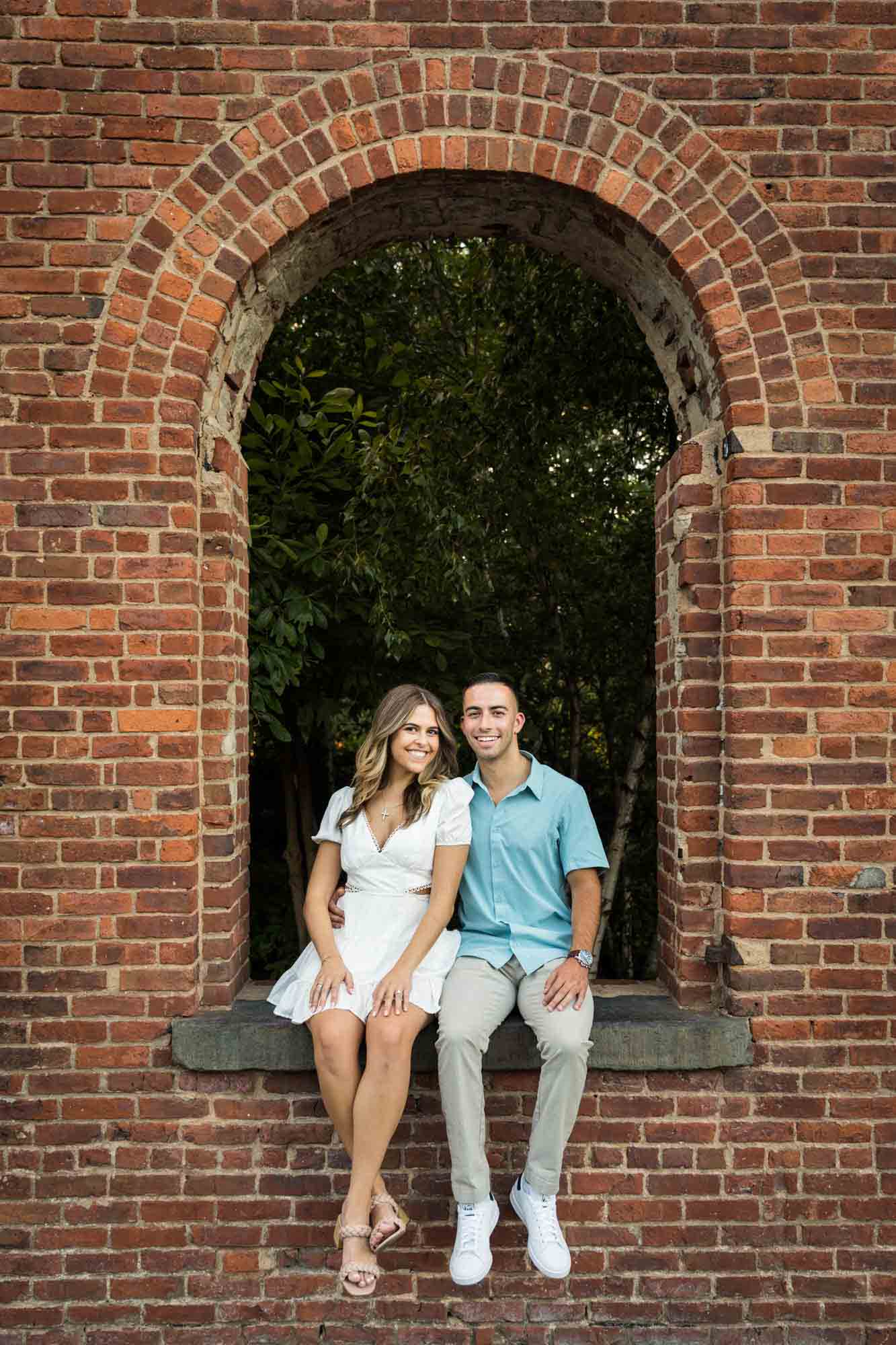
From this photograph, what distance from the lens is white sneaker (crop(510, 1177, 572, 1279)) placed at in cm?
274

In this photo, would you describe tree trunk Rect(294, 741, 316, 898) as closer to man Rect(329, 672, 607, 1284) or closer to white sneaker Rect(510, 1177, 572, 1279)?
man Rect(329, 672, 607, 1284)

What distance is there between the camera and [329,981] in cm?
290

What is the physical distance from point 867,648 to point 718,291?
130 cm

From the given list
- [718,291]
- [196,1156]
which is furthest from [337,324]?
[196,1156]

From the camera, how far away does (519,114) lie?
307cm

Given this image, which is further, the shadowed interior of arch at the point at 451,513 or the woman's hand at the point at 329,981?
the shadowed interior of arch at the point at 451,513

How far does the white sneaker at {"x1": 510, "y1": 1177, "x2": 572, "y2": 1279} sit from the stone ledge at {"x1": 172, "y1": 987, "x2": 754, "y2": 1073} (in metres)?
0.38

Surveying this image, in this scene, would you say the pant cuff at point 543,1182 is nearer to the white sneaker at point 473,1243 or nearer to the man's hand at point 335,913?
the white sneaker at point 473,1243

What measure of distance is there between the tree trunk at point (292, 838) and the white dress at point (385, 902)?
1.84 meters

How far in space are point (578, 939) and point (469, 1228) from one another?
2.98 ft

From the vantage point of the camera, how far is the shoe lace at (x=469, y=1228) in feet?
8.97

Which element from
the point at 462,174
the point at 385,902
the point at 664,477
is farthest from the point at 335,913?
the point at 462,174

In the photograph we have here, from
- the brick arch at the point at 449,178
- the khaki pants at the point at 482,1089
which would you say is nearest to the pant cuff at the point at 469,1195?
the khaki pants at the point at 482,1089

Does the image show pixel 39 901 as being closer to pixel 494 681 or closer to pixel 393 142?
A: pixel 494 681
